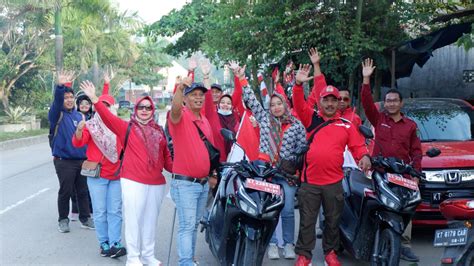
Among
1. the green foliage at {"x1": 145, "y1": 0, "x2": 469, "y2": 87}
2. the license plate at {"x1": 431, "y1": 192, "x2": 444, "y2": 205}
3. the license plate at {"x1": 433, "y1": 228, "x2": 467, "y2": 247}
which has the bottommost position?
the license plate at {"x1": 431, "y1": 192, "x2": 444, "y2": 205}

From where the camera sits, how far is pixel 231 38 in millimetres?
13414

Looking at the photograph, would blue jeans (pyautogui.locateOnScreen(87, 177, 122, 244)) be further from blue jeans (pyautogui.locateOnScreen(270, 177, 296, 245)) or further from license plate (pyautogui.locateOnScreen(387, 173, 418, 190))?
license plate (pyautogui.locateOnScreen(387, 173, 418, 190))

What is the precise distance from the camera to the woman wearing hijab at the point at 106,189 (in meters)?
6.81

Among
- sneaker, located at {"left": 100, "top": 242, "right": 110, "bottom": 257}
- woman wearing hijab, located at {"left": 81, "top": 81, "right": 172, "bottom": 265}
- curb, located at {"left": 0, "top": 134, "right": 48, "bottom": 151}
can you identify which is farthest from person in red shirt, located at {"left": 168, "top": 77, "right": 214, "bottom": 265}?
curb, located at {"left": 0, "top": 134, "right": 48, "bottom": 151}

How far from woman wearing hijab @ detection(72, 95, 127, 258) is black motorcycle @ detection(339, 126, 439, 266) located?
2.52 metres

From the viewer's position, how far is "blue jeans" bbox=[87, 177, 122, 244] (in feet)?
22.3

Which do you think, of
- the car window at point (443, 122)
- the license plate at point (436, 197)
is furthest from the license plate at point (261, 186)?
the car window at point (443, 122)

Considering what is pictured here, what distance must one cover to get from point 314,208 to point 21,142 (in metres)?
19.1

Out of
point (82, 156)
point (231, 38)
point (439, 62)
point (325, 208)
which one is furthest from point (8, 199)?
point (439, 62)

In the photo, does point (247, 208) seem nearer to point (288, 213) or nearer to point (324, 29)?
point (288, 213)

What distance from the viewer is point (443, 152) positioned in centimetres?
734

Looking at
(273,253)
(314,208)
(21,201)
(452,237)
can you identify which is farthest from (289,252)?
(21,201)

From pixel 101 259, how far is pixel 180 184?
6.15 ft

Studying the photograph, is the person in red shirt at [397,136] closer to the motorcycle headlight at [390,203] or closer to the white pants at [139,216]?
the motorcycle headlight at [390,203]
